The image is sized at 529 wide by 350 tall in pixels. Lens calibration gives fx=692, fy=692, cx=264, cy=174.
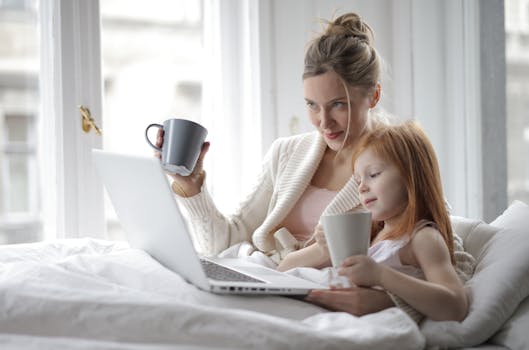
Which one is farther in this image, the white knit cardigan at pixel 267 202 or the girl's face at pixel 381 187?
the white knit cardigan at pixel 267 202

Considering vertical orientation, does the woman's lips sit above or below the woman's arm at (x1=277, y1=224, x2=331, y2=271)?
above

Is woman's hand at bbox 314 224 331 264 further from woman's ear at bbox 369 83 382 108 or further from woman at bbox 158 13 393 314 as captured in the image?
woman's ear at bbox 369 83 382 108

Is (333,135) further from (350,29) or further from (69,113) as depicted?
(69,113)

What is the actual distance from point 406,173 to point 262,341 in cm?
57

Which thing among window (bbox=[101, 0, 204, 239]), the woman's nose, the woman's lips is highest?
window (bbox=[101, 0, 204, 239])

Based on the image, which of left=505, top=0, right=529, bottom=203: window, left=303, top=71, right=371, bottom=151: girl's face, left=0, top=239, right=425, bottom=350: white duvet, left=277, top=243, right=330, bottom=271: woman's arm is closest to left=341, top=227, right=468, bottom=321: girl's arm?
left=0, top=239, right=425, bottom=350: white duvet

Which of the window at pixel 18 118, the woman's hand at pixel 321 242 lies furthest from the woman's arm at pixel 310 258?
the window at pixel 18 118

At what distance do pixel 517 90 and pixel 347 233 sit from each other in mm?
1755

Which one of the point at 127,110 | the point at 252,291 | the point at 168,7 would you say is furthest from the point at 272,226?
the point at 168,7

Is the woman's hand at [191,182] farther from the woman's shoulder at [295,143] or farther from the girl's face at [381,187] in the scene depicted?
the girl's face at [381,187]

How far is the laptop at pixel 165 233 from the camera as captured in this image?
114 centimetres

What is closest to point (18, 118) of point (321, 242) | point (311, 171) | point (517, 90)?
point (311, 171)

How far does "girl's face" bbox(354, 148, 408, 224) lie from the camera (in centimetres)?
137

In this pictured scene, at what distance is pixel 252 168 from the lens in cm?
255
